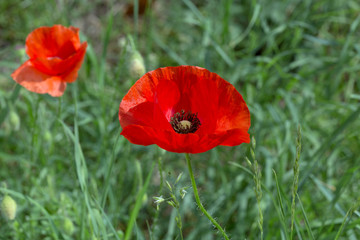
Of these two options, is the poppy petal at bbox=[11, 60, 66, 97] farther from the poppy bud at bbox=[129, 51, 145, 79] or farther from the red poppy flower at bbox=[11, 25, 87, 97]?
the poppy bud at bbox=[129, 51, 145, 79]

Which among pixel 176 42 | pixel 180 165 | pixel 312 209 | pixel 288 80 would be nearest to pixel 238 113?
pixel 312 209

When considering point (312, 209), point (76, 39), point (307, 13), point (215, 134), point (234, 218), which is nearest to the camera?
point (215, 134)

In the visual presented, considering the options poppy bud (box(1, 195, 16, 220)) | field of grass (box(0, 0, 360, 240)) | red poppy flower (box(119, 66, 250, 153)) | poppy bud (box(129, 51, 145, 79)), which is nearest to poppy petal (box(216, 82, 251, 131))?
red poppy flower (box(119, 66, 250, 153))

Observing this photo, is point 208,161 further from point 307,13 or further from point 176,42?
point 176,42

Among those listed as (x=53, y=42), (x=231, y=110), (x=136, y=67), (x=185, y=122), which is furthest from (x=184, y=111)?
(x=53, y=42)

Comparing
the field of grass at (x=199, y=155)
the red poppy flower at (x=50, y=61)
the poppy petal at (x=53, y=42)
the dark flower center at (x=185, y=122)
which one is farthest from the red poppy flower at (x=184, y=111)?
the poppy petal at (x=53, y=42)

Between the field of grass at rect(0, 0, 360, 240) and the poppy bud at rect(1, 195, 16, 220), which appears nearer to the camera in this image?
the poppy bud at rect(1, 195, 16, 220)
